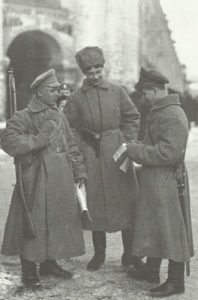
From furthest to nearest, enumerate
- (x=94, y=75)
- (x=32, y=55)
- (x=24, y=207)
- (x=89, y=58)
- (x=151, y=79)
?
(x=32, y=55)
(x=94, y=75)
(x=89, y=58)
(x=24, y=207)
(x=151, y=79)

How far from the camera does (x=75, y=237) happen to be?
4625mm

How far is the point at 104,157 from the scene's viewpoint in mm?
5043

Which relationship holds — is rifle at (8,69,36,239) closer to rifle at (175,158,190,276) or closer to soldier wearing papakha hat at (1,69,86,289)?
soldier wearing papakha hat at (1,69,86,289)

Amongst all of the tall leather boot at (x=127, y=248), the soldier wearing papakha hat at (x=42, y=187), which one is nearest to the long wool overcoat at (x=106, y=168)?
the tall leather boot at (x=127, y=248)

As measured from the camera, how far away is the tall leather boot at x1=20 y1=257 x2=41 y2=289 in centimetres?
460

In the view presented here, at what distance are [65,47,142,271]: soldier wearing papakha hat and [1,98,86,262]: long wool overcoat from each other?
0.42m

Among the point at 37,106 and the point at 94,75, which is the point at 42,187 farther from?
the point at 94,75

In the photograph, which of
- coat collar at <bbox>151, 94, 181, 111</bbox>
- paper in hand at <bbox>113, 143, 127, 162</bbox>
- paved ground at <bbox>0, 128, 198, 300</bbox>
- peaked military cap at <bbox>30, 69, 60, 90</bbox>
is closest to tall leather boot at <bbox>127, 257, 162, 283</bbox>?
paved ground at <bbox>0, 128, 198, 300</bbox>

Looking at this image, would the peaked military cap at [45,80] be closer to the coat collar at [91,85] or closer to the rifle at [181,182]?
the coat collar at [91,85]

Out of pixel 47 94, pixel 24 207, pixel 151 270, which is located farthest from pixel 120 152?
pixel 151 270

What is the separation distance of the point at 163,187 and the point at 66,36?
1328 cm

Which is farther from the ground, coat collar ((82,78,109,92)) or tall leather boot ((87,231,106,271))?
coat collar ((82,78,109,92))

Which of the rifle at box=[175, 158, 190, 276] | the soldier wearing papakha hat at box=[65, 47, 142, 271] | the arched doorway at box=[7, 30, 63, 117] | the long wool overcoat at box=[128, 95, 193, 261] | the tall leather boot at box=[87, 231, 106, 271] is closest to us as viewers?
the long wool overcoat at box=[128, 95, 193, 261]

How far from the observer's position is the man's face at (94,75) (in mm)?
4961
